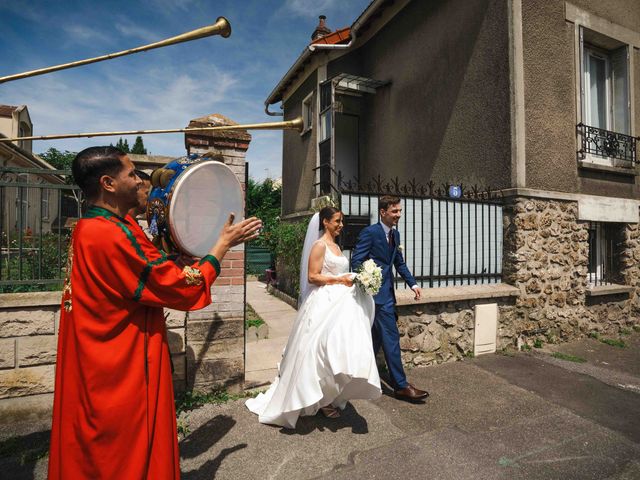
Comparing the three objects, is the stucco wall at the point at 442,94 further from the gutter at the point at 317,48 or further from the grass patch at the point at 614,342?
the grass patch at the point at 614,342

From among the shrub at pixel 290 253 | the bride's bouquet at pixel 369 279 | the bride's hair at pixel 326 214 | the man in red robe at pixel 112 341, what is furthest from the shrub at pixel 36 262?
the shrub at pixel 290 253

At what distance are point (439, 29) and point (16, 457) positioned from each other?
27.9 ft

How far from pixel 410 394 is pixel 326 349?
4.57 ft

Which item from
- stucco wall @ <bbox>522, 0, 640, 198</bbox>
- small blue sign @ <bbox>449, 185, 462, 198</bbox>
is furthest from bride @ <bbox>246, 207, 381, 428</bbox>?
stucco wall @ <bbox>522, 0, 640, 198</bbox>

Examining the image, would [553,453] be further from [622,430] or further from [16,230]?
[16,230]

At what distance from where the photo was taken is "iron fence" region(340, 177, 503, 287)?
17.0ft

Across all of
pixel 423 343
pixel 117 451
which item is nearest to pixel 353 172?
pixel 423 343

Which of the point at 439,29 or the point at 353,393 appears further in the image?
the point at 439,29

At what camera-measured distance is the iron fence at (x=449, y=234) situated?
17.0ft

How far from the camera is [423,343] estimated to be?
16.1 ft

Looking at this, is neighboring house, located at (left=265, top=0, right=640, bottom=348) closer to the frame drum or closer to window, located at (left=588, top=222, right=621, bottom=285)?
window, located at (left=588, top=222, right=621, bottom=285)

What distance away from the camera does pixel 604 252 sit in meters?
6.88

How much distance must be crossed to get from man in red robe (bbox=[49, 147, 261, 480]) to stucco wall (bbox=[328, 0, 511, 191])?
5.53 meters

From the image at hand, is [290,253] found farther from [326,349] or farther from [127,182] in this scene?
Result: [127,182]
